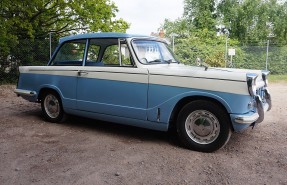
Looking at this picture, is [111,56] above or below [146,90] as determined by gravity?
above

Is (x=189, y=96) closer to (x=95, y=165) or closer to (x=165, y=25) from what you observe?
(x=95, y=165)

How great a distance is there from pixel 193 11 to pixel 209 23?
7.62 ft

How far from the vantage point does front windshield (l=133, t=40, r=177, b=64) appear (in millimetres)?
5109

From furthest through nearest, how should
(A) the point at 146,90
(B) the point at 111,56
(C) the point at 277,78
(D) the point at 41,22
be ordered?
(C) the point at 277,78
(D) the point at 41,22
(B) the point at 111,56
(A) the point at 146,90

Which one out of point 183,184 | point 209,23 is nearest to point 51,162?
point 183,184

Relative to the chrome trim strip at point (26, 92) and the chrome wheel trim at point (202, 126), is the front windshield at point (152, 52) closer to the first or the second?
the chrome wheel trim at point (202, 126)

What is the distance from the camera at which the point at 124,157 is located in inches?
171

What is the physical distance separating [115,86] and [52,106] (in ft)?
6.21

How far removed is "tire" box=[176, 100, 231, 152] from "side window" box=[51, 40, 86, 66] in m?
2.54

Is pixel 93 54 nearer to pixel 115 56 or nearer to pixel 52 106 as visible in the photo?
pixel 115 56

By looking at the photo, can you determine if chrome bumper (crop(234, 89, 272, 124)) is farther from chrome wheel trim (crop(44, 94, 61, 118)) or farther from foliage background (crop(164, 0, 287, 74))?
foliage background (crop(164, 0, 287, 74))

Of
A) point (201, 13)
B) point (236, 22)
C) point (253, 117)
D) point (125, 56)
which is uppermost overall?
point (201, 13)

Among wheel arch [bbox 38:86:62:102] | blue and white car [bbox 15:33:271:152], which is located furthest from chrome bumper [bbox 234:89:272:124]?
wheel arch [bbox 38:86:62:102]

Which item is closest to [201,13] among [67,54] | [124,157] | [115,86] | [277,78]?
[277,78]
